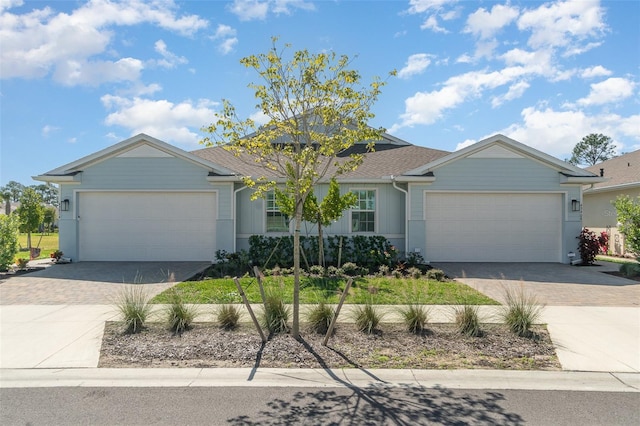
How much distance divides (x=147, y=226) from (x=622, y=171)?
2203 centimetres

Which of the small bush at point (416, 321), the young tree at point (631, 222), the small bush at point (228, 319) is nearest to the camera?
the small bush at point (416, 321)

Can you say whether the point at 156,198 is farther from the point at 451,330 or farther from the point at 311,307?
the point at 451,330

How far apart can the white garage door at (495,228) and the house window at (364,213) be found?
1.98 m

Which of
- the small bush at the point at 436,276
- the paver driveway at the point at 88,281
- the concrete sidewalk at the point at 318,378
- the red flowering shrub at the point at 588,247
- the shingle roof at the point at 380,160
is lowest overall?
the concrete sidewalk at the point at 318,378

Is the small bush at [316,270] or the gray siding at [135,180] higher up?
the gray siding at [135,180]

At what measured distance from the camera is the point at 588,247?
45.6 ft

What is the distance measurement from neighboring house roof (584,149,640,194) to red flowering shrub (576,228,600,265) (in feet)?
Result: 13.2

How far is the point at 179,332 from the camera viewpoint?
6414 millimetres

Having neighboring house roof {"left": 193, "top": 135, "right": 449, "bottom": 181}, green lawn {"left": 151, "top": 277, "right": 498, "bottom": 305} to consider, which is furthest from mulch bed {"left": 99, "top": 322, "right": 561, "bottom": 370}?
neighboring house roof {"left": 193, "top": 135, "right": 449, "bottom": 181}

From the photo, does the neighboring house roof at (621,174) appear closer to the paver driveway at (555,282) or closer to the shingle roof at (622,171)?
the shingle roof at (622,171)

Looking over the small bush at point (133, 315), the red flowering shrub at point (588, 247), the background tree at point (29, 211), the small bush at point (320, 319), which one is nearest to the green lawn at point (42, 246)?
the background tree at point (29, 211)

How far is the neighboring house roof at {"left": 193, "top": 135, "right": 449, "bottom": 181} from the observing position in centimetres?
1480

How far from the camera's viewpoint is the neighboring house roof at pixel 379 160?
14797 mm

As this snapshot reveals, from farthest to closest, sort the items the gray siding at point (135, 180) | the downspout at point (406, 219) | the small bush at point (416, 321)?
the gray siding at point (135, 180)
the downspout at point (406, 219)
the small bush at point (416, 321)
